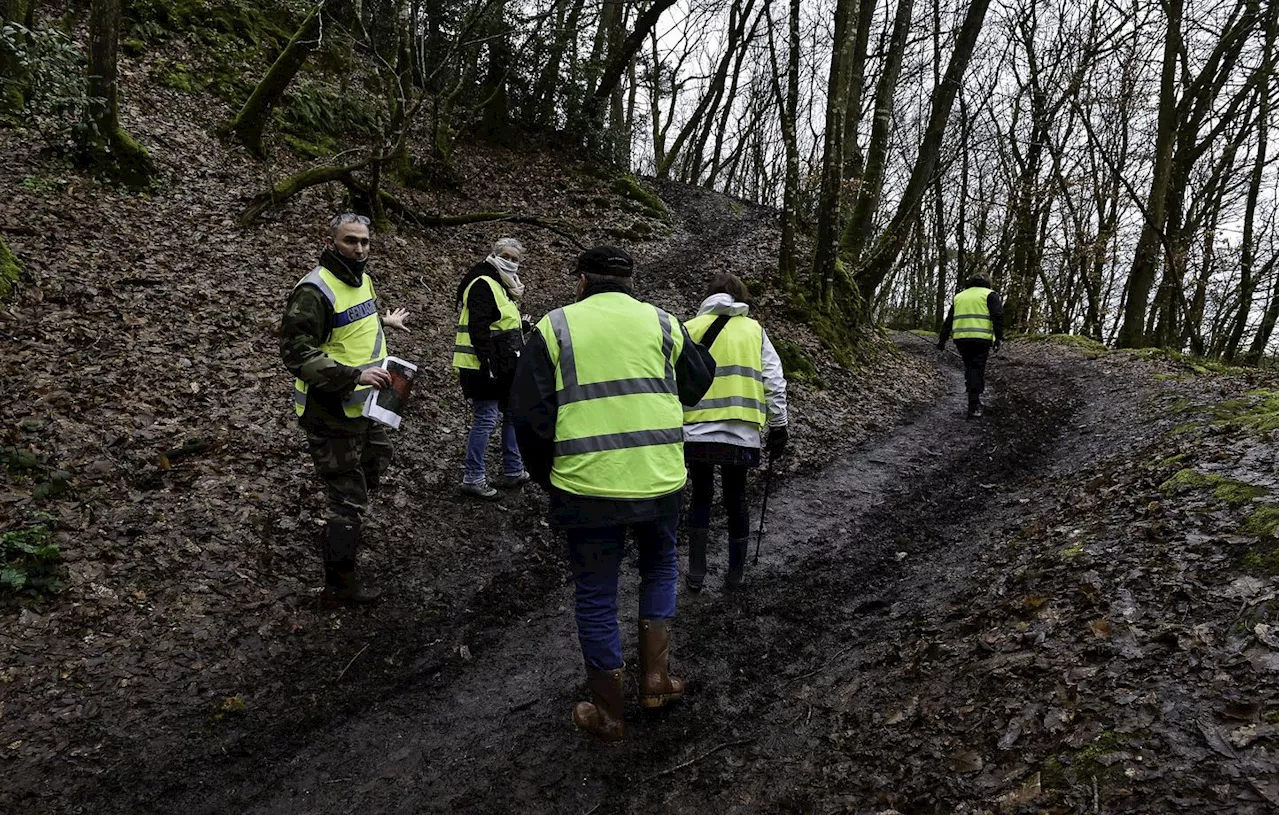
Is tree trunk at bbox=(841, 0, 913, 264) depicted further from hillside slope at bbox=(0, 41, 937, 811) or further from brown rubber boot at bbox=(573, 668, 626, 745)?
brown rubber boot at bbox=(573, 668, 626, 745)

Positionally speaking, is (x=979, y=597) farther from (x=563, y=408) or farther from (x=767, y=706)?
(x=563, y=408)

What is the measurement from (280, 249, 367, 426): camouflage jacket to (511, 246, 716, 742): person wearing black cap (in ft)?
5.12

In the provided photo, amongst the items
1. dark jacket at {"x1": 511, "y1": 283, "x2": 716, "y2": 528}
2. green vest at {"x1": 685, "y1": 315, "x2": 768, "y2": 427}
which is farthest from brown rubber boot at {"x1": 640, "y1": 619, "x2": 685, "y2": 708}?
green vest at {"x1": 685, "y1": 315, "x2": 768, "y2": 427}

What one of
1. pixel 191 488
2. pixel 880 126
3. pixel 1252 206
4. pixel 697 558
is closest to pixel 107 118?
pixel 191 488

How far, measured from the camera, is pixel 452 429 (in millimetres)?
7297

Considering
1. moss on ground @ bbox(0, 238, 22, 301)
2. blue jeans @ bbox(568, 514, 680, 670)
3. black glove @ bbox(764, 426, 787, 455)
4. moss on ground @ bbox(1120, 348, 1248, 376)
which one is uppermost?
moss on ground @ bbox(0, 238, 22, 301)

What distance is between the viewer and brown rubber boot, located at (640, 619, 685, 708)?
355 centimetres

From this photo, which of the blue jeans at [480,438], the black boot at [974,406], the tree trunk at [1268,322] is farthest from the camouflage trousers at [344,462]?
the tree trunk at [1268,322]

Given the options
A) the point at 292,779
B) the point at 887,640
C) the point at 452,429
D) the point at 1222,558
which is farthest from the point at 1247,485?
the point at 452,429

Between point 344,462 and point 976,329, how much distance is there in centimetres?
898

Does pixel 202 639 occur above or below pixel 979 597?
below

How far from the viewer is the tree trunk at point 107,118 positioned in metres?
8.48

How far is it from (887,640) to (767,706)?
0.95m

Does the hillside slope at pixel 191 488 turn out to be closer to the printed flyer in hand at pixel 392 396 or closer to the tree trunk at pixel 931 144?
the printed flyer in hand at pixel 392 396
